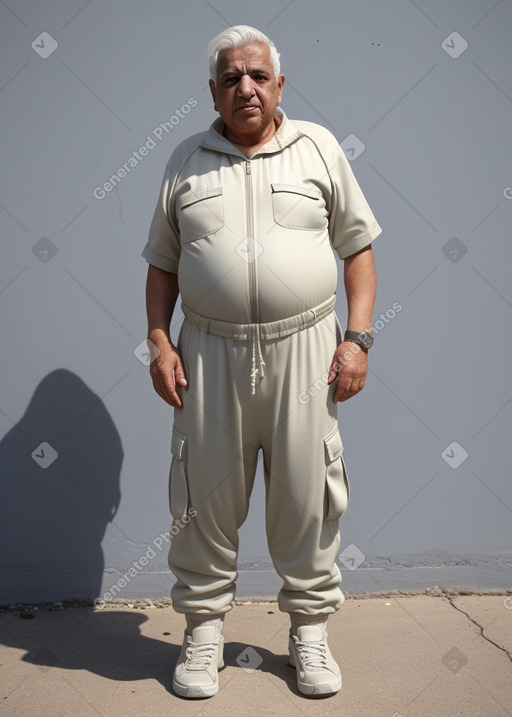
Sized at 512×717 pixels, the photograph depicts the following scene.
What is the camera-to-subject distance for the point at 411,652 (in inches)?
111

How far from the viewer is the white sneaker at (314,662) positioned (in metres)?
2.51

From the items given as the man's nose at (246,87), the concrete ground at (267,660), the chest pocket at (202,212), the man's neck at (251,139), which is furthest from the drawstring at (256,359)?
the concrete ground at (267,660)

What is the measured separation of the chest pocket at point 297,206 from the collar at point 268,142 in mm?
130

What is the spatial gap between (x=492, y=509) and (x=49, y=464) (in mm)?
1698

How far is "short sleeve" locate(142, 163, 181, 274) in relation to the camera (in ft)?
8.18

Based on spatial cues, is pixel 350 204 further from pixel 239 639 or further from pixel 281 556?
pixel 239 639

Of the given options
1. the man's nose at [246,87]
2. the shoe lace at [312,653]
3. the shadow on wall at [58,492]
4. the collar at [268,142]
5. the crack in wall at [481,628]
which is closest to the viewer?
the man's nose at [246,87]

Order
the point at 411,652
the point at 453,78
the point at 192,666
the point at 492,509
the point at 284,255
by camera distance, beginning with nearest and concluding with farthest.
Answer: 1. the point at 284,255
2. the point at 192,666
3. the point at 411,652
4. the point at 453,78
5. the point at 492,509

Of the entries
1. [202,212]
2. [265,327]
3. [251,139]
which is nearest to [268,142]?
[251,139]

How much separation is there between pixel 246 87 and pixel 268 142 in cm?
18

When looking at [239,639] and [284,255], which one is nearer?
[284,255]

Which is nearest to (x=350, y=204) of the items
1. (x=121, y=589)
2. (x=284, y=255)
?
(x=284, y=255)

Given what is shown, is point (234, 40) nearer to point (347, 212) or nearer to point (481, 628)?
point (347, 212)

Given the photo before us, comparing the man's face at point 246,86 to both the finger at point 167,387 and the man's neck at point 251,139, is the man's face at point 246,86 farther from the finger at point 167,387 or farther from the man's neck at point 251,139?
the finger at point 167,387
